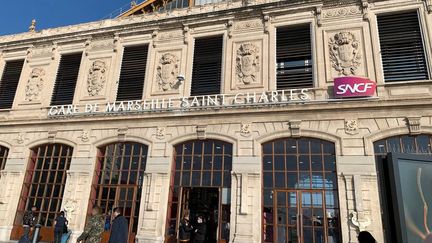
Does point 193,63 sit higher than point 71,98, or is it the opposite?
point 193,63

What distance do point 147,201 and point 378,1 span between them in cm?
1246

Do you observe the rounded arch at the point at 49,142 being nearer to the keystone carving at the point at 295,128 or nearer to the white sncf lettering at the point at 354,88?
the keystone carving at the point at 295,128

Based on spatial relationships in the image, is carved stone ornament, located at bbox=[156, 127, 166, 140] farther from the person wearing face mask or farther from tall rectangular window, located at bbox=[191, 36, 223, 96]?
the person wearing face mask

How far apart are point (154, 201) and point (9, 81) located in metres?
11.8

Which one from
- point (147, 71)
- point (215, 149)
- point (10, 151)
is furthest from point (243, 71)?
point (10, 151)

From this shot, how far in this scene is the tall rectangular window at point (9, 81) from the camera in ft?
56.7

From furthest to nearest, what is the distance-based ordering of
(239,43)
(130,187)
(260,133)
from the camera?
(239,43), (130,187), (260,133)

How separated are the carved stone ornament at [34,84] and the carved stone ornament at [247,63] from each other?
10.7 meters

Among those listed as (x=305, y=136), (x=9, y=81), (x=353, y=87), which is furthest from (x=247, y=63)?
(x=9, y=81)

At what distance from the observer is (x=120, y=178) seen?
13.8 metres

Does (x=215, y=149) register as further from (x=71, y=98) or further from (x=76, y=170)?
(x=71, y=98)

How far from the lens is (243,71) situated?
542 inches

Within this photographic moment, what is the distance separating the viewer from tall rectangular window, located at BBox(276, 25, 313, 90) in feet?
43.0

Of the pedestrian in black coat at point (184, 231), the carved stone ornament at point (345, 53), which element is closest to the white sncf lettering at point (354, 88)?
the carved stone ornament at point (345, 53)
